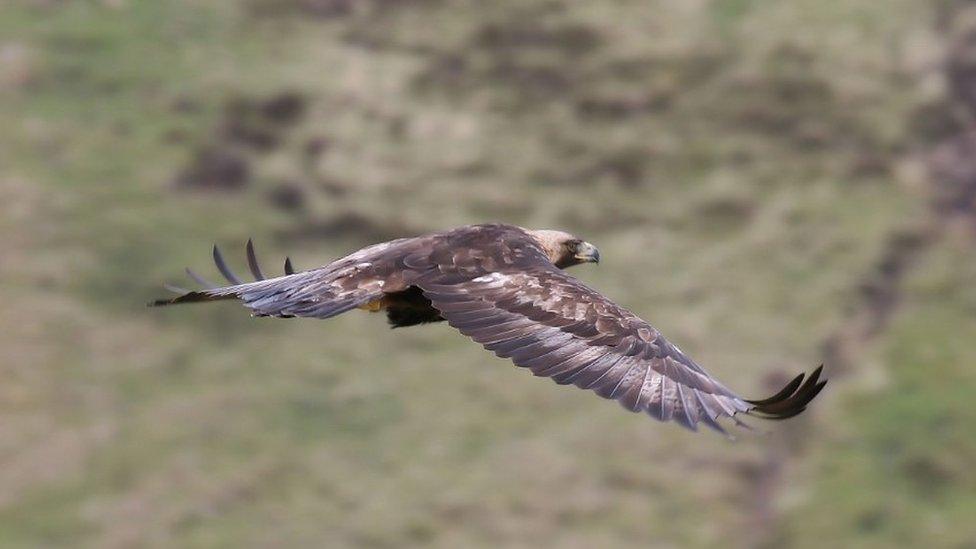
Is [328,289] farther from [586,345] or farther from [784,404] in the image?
[784,404]

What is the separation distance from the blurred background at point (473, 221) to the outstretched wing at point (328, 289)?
2119 cm

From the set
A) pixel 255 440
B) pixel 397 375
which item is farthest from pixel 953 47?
pixel 255 440

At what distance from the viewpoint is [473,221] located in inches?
1640

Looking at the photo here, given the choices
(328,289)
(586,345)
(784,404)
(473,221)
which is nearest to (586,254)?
(586,345)

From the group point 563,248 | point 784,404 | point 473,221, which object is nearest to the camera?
point 784,404

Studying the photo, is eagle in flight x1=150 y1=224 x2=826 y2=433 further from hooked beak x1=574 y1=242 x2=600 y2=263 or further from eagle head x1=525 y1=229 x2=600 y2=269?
hooked beak x1=574 y1=242 x2=600 y2=263

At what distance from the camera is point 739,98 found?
150 feet

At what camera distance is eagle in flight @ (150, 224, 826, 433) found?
12.7m

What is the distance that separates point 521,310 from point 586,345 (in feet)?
1.91

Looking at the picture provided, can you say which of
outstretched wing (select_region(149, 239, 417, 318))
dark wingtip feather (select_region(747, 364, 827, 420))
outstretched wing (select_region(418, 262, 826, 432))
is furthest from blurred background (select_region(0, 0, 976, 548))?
dark wingtip feather (select_region(747, 364, 827, 420))

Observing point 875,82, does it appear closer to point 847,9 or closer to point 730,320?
point 847,9

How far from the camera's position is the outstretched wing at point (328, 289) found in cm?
1348

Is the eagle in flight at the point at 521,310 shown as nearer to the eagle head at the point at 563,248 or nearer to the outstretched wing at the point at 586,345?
the outstretched wing at the point at 586,345

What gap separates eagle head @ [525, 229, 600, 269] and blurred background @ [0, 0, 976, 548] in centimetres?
1973
